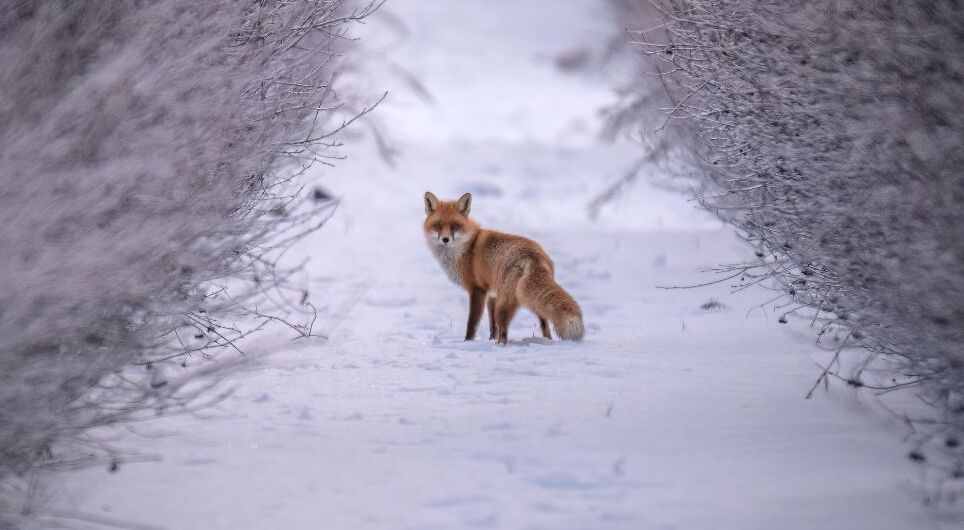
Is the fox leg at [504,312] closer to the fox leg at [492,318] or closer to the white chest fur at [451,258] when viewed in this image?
the fox leg at [492,318]

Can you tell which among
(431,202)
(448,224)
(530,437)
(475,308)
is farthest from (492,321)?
(530,437)

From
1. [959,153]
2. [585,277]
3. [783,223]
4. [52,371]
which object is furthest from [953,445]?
[585,277]

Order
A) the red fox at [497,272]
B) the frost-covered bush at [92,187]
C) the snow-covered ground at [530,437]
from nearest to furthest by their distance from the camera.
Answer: the frost-covered bush at [92,187] < the snow-covered ground at [530,437] < the red fox at [497,272]

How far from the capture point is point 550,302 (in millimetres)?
6906

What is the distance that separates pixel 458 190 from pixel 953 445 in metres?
19.4

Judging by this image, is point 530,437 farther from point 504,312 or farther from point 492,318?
point 492,318

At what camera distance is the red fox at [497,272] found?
693 cm

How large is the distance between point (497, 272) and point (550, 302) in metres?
0.77

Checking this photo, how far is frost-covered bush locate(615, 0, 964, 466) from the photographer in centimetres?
367

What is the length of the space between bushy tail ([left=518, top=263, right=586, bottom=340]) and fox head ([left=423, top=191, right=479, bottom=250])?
102cm

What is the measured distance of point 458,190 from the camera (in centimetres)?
2300

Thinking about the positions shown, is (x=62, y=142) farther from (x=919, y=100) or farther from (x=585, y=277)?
(x=585, y=277)

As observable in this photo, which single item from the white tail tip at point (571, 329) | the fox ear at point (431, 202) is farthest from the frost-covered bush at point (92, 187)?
the fox ear at point (431, 202)

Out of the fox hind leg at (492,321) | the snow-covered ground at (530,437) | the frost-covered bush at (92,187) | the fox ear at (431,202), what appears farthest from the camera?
the fox ear at (431,202)
